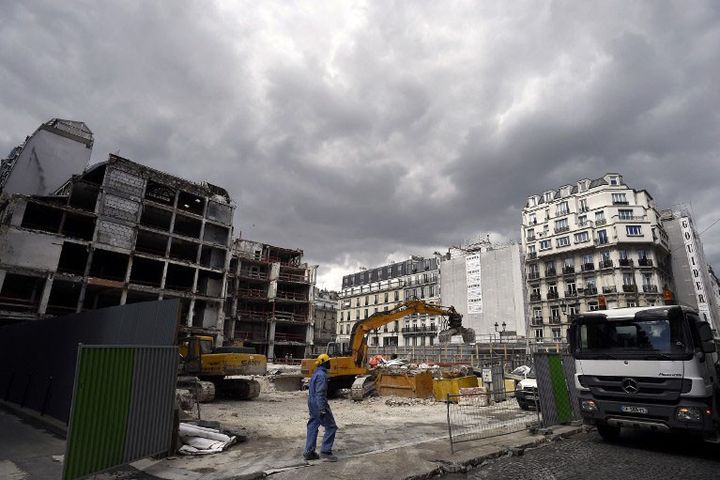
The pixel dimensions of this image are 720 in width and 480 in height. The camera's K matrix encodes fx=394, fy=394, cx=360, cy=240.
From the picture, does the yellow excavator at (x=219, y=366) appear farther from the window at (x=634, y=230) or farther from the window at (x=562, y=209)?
the window at (x=562, y=209)

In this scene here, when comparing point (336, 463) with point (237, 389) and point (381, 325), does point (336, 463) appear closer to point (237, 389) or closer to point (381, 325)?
point (381, 325)

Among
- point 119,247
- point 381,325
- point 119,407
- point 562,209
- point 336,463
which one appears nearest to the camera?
point 119,407

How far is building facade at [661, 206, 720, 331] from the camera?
55.4 metres

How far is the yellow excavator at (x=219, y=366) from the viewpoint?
16.3 m

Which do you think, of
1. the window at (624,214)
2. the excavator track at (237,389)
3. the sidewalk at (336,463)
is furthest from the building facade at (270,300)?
the sidewalk at (336,463)

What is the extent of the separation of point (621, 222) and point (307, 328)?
44538mm

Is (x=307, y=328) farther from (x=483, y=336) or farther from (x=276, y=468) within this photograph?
(x=276, y=468)

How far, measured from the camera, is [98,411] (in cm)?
585

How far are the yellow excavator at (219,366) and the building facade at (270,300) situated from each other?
1310 inches

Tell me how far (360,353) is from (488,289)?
4615 centimetres

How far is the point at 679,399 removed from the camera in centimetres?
738

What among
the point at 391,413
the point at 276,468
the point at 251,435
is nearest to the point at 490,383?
the point at 391,413

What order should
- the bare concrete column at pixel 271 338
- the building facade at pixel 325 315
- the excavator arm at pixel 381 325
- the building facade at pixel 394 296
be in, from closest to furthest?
Answer: the excavator arm at pixel 381 325 < the bare concrete column at pixel 271 338 < the building facade at pixel 394 296 < the building facade at pixel 325 315

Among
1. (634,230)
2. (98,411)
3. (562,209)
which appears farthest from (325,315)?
(98,411)
